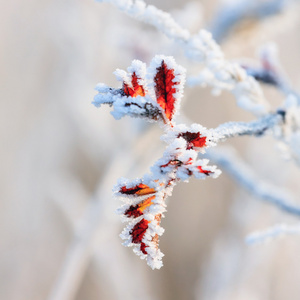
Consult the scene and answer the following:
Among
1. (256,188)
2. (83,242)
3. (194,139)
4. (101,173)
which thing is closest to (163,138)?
(194,139)

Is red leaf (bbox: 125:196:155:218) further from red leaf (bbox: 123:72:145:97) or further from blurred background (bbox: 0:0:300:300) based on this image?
blurred background (bbox: 0:0:300:300)

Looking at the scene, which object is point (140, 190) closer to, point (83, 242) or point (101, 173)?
point (83, 242)

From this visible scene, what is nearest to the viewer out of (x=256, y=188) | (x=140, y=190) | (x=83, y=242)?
(x=140, y=190)

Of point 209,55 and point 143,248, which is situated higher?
point 209,55

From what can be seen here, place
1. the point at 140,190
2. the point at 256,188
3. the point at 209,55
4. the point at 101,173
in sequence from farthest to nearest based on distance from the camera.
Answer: the point at 101,173
the point at 256,188
the point at 209,55
the point at 140,190

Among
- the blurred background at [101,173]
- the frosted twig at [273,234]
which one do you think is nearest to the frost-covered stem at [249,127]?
the frosted twig at [273,234]

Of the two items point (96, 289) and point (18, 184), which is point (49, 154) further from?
point (96, 289)

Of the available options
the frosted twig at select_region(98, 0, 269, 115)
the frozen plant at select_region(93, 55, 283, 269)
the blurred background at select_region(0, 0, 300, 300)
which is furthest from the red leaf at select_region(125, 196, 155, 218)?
the blurred background at select_region(0, 0, 300, 300)
